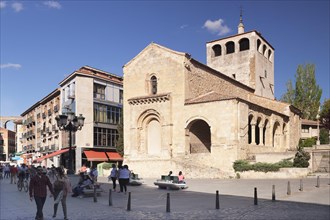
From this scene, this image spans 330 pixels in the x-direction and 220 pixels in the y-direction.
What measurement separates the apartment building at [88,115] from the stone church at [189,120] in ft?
25.0

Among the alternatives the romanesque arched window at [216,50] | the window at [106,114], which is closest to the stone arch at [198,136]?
the window at [106,114]

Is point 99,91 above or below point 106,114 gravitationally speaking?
above

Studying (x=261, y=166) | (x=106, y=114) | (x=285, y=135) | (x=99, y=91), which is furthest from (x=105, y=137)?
(x=261, y=166)

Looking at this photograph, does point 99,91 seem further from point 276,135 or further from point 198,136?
point 276,135

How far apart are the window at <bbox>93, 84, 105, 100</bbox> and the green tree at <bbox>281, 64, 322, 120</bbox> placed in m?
29.7

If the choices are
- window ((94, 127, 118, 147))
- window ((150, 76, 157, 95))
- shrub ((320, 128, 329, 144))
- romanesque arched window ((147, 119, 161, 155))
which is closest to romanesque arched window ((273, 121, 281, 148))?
shrub ((320, 128, 329, 144))

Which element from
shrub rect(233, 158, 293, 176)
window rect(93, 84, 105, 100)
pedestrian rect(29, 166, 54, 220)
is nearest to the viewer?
pedestrian rect(29, 166, 54, 220)

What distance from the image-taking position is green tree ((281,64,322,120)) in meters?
54.7

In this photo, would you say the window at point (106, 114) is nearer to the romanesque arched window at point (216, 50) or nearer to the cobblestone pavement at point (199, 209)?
the romanesque arched window at point (216, 50)

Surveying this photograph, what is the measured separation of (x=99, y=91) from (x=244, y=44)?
19599 millimetres

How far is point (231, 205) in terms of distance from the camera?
12.5 meters

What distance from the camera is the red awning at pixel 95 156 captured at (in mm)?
39531

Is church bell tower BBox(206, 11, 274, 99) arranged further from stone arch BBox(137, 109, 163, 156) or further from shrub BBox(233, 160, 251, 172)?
shrub BBox(233, 160, 251, 172)

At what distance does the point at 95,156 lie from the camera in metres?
40.2
